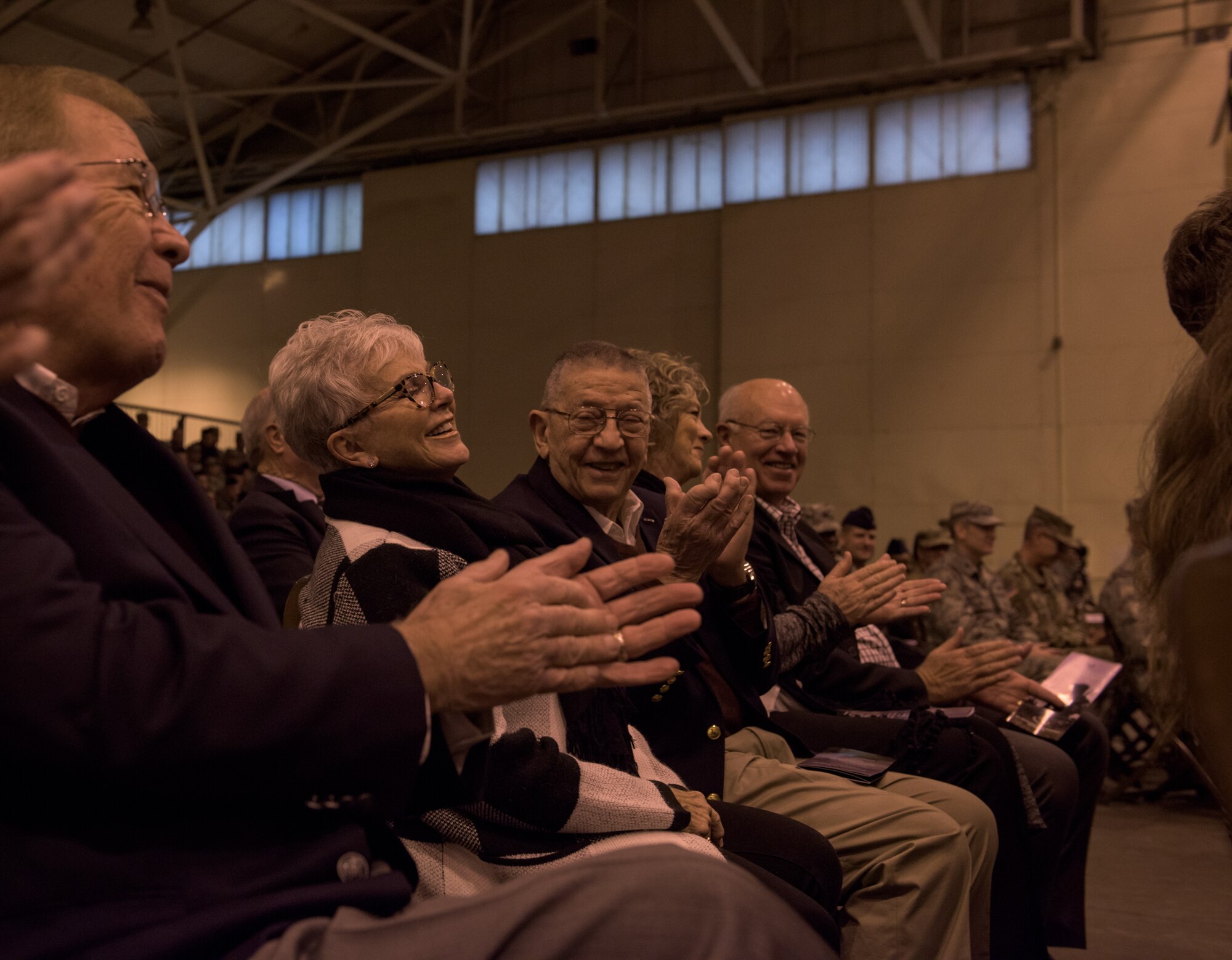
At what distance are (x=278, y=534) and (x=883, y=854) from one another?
159 cm

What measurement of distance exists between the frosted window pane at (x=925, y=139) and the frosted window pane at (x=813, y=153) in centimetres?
84

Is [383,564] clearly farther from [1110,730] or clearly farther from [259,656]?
[1110,730]

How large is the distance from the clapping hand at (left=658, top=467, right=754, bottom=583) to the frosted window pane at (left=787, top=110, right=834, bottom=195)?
1016 centimetres

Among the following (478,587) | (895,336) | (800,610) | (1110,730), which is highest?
(895,336)

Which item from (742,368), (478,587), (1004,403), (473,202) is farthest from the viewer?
(473,202)

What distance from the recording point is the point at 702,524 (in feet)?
7.06

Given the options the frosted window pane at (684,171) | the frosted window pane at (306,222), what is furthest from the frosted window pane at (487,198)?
the frosted window pane at (306,222)

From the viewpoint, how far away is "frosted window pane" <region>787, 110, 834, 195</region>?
11672 millimetres

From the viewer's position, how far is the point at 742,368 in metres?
11.9

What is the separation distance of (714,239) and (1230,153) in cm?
507

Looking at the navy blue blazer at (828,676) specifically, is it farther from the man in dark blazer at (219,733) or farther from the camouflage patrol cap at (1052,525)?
the camouflage patrol cap at (1052,525)

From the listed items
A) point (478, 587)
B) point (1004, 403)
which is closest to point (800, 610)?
point (478, 587)

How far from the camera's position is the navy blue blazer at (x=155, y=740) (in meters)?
0.94

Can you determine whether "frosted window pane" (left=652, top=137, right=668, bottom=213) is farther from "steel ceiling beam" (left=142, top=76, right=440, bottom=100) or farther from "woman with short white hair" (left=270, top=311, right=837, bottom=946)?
"woman with short white hair" (left=270, top=311, right=837, bottom=946)
